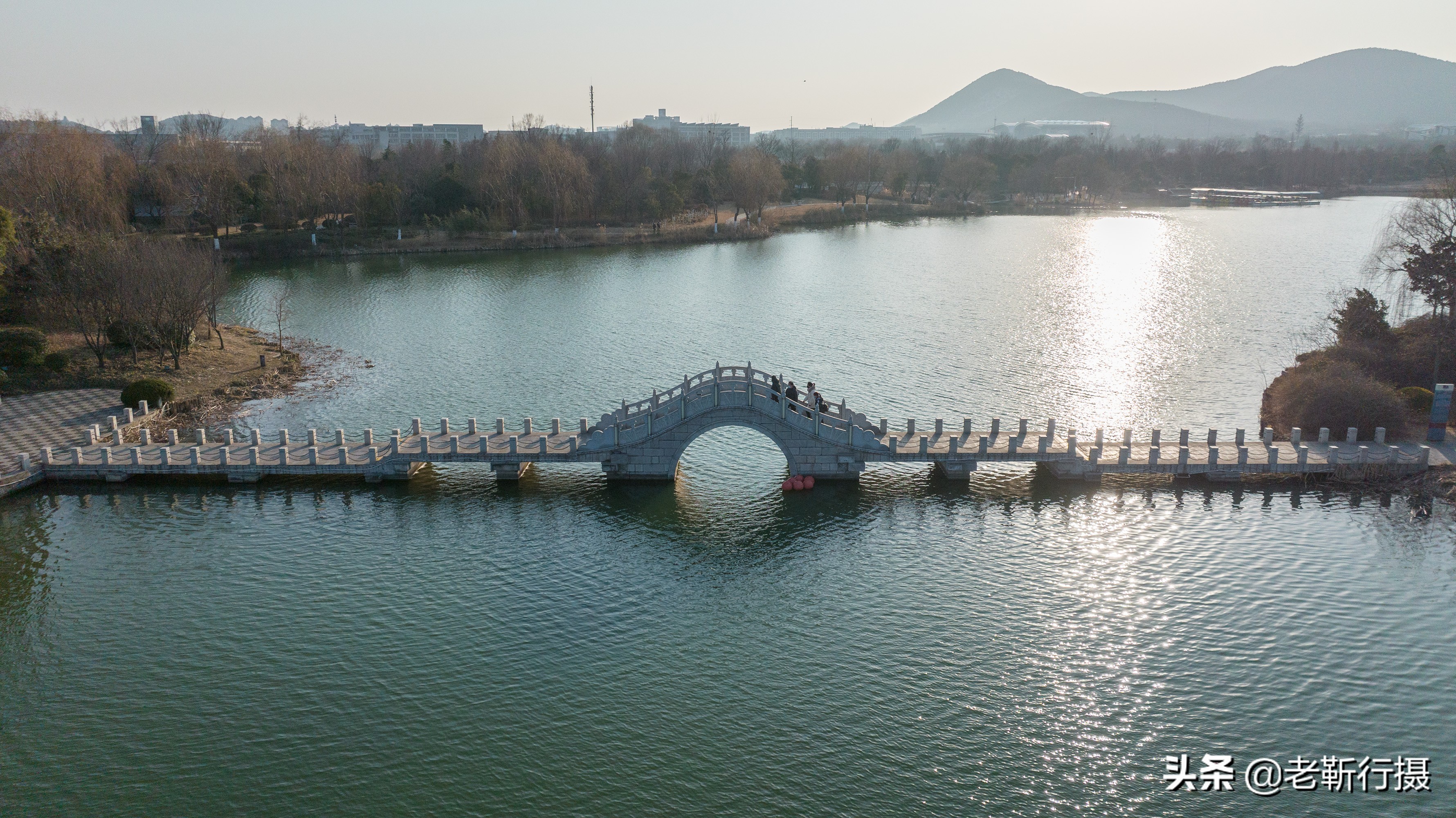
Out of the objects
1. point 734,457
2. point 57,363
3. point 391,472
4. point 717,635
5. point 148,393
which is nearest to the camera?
point 717,635

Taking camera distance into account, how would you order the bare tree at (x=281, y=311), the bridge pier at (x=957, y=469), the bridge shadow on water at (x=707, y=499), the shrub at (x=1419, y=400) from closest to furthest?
the bridge shadow on water at (x=707, y=499)
the bridge pier at (x=957, y=469)
the shrub at (x=1419, y=400)
the bare tree at (x=281, y=311)

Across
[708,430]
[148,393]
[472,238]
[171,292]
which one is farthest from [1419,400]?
[472,238]

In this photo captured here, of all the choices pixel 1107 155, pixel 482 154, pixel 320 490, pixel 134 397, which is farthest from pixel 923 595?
pixel 1107 155

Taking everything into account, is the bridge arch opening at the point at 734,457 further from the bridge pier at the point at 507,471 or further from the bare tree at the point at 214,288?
the bare tree at the point at 214,288

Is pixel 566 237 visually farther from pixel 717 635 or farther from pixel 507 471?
pixel 717 635

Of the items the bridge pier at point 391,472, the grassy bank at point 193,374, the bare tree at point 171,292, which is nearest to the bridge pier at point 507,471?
the bridge pier at point 391,472

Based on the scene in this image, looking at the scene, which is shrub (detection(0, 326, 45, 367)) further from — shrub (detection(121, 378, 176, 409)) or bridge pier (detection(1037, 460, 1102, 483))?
bridge pier (detection(1037, 460, 1102, 483))
